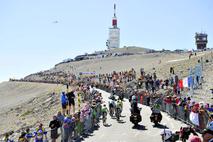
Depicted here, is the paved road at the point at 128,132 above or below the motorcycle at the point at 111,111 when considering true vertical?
below

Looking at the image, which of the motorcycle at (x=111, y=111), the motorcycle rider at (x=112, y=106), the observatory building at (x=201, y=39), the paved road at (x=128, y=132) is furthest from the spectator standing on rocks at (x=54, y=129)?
the observatory building at (x=201, y=39)

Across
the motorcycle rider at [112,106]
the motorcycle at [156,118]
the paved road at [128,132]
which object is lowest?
the paved road at [128,132]

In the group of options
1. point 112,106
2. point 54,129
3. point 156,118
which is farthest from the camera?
point 112,106

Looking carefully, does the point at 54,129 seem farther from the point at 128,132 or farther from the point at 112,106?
the point at 112,106

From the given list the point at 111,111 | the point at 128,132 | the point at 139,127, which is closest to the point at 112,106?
the point at 111,111

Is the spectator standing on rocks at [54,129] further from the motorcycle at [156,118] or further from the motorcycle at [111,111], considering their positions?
the motorcycle at [111,111]

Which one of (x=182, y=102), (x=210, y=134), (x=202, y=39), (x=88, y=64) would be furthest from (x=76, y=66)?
(x=210, y=134)

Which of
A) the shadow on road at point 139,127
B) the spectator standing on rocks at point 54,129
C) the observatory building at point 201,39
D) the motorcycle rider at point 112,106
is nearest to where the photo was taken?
the spectator standing on rocks at point 54,129

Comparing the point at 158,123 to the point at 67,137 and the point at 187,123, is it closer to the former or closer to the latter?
the point at 187,123

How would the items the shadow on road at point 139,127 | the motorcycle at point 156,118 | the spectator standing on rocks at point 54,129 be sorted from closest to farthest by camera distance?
the spectator standing on rocks at point 54,129 < the shadow on road at point 139,127 < the motorcycle at point 156,118

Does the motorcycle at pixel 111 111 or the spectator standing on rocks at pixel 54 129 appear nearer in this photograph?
the spectator standing on rocks at pixel 54 129

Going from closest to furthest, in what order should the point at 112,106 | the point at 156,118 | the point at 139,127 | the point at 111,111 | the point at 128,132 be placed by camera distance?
the point at 128,132 < the point at 139,127 < the point at 156,118 < the point at 112,106 < the point at 111,111

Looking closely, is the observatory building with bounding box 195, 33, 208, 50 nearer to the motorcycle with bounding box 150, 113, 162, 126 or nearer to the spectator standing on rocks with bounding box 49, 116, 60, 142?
the motorcycle with bounding box 150, 113, 162, 126

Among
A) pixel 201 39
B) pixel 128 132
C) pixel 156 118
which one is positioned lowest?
pixel 128 132
